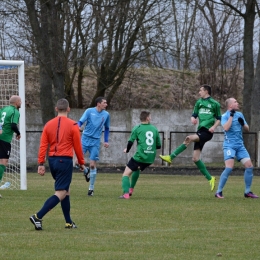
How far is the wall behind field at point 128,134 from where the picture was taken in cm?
3275

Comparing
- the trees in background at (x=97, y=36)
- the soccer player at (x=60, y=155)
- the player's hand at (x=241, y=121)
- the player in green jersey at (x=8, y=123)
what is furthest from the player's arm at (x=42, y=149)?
the trees in background at (x=97, y=36)

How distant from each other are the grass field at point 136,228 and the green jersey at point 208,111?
1.55 meters

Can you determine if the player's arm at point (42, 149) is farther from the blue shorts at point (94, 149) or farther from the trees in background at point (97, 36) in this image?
the trees in background at point (97, 36)

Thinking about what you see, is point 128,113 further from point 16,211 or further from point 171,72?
point 16,211

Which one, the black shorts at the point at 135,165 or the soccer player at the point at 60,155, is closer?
the soccer player at the point at 60,155

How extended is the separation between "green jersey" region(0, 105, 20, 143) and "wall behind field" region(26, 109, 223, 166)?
16.0m

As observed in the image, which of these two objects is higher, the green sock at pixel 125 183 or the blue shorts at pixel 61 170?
the blue shorts at pixel 61 170

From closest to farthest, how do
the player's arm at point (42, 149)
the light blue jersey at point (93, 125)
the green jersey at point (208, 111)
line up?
1. the player's arm at point (42, 149)
2. the green jersey at point (208, 111)
3. the light blue jersey at point (93, 125)

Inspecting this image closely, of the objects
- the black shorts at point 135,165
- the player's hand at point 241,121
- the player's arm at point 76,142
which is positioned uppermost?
the player's hand at point 241,121

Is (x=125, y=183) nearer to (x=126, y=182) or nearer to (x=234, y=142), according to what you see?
(x=126, y=182)

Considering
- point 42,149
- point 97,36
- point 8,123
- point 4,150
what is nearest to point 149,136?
point 8,123

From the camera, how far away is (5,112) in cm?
1566

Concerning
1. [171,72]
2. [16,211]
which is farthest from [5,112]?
[171,72]

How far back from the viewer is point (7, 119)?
51.2 ft
